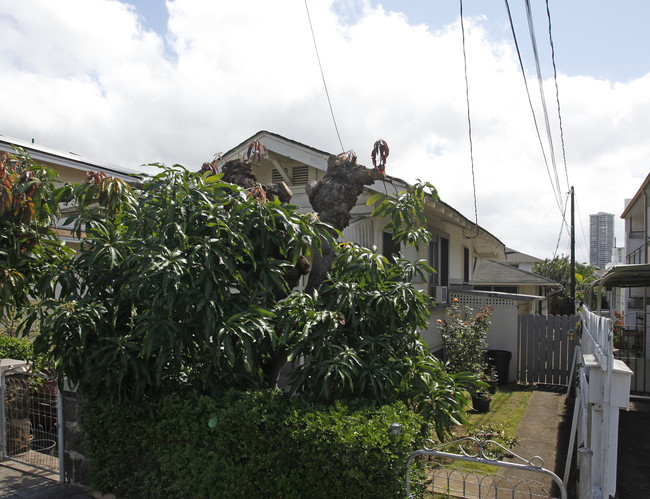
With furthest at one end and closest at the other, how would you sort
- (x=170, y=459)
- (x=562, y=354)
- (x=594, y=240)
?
(x=594, y=240) < (x=562, y=354) < (x=170, y=459)

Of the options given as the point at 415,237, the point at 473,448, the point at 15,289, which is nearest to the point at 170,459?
the point at 15,289

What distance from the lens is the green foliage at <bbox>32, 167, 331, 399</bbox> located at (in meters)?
3.90

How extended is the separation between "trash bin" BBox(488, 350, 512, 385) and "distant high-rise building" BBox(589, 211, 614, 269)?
7378 centimetres

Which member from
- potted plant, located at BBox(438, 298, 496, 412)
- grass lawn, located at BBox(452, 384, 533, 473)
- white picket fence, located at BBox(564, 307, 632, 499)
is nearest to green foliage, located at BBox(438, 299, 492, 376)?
potted plant, located at BBox(438, 298, 496, 412)

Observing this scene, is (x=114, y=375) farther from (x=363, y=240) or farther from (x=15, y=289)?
(x=363, y=240)

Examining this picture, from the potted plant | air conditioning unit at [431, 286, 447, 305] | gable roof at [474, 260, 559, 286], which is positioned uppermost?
air conditioning unit at [431, 286, 447, 305]

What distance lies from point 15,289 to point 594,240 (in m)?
87.0

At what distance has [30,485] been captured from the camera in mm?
5395

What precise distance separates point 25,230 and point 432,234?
892 centimetres

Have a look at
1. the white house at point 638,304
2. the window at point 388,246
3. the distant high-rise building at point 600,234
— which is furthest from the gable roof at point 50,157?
the distant high-rise building at point 600,234

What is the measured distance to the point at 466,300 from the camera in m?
12.7

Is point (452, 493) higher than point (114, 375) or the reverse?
the reverse

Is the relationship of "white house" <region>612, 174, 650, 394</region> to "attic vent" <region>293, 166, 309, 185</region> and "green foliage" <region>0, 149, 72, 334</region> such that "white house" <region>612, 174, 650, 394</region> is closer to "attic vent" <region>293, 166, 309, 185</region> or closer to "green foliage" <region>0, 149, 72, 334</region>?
"attic vent" <region>293, 166, 309, 185</region>

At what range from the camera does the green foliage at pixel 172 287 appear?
3902 millimetres
